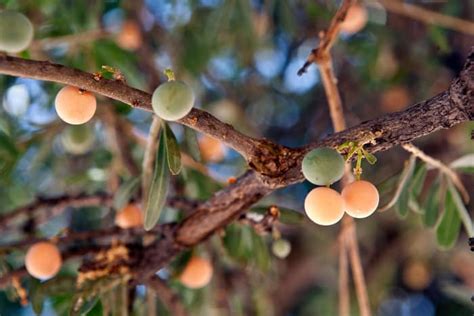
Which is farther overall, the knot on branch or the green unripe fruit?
the knot on branch

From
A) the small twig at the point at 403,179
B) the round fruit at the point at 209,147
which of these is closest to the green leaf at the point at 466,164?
the small twig at the point at 403,179

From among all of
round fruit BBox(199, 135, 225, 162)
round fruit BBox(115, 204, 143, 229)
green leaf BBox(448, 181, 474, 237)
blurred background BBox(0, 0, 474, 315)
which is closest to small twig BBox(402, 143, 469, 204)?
green leaf BBox(448, 181, 474, 237)

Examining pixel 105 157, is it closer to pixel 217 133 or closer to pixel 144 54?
pixel 144 54

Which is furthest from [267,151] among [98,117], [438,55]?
[438,55]

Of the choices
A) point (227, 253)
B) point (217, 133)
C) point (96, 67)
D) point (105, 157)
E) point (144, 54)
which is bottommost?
point (217, 133)

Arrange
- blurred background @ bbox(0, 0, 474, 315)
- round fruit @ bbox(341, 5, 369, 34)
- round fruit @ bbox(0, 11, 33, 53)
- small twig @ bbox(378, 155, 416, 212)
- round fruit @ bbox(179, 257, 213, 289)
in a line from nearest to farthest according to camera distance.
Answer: round fruit @ bbox(0, 11, 33, 53), small twig @ bbox(378, 155, 416, 212), round fruit @ bbox(179, 257, 213, 289), blurred background @ bbox(0, 0, 474, 315), round fruit @ bbox(341, 5, 369, 34)

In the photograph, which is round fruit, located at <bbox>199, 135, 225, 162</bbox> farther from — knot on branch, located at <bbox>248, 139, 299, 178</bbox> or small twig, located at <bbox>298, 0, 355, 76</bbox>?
knot on branch, located at <bbox>248, 139, 299, 178</bbox>

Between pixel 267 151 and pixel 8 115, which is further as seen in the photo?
pixel 8 115
